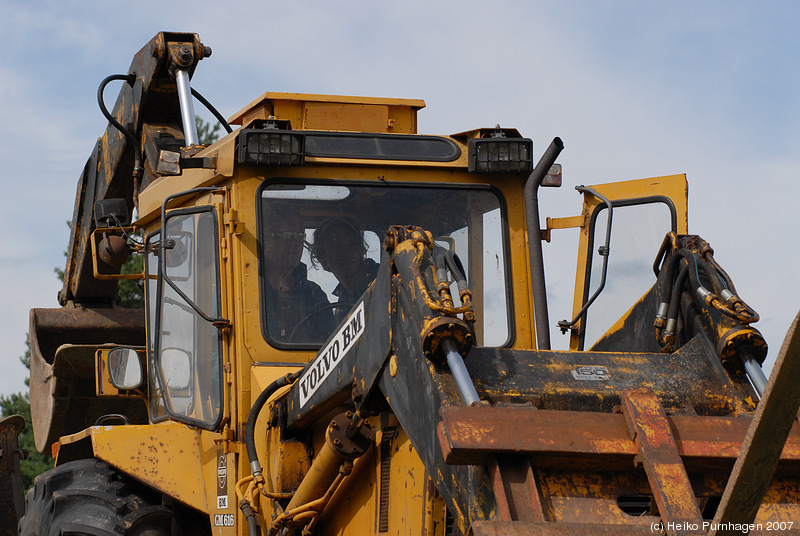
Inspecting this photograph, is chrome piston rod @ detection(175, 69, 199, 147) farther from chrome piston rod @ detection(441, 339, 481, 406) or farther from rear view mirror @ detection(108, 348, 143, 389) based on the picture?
chrome piston rod @ detection(441, 339, 481, 406)

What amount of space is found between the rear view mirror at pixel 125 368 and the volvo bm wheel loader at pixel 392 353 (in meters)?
0.02

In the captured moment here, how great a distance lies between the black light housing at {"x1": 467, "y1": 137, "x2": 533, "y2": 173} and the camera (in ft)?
16.4

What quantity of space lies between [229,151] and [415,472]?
1843 millimetres

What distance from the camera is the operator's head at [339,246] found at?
4830 mm

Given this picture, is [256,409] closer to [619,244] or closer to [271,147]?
[271,147]

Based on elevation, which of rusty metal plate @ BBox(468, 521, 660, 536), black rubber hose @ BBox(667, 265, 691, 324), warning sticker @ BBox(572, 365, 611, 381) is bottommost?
rusty metal plate @ BBox(468, 521, 660, 536)

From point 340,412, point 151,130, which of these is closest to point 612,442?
point 340,412

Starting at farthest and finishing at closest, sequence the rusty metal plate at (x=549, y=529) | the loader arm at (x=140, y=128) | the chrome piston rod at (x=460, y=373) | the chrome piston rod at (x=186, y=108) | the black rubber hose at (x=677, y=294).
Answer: the loader arm at (x=140, y=128)
the chrome piston rod at (x=186, y=108)
the black rubber hose at (x=677, y=294)
the chrome piston rod at (x=460, y=373)
the rusty metal plate at (x=549, y=529)

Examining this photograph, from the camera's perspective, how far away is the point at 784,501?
3062mm

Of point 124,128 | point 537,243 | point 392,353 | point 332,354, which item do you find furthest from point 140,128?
point 392,353

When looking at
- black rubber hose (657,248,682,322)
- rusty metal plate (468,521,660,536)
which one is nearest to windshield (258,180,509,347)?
black rubber hose (657,248,682,322)

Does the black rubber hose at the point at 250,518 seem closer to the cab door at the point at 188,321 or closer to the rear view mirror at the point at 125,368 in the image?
the cab door at the point at 188,321

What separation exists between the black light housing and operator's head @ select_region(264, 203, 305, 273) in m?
0.84

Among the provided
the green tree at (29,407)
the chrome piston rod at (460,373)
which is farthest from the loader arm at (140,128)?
the green tree at (29,407)
